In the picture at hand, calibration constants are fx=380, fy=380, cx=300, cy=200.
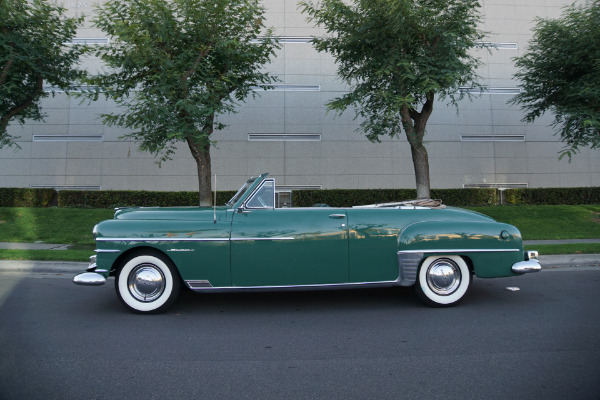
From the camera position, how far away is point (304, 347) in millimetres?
3498

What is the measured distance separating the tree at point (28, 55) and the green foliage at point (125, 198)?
385cm

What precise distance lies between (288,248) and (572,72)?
13766mm

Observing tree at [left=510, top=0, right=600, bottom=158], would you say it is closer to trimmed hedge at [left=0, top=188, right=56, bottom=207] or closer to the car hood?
the car hood

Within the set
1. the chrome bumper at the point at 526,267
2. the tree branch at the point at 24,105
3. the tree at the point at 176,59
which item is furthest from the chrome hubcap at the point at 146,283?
the tree branch at the point at 24,105

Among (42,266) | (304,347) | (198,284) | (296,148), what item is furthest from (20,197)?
(304,347)

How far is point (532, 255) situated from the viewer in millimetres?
4961

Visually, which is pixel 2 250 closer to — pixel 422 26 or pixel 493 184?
pixel 422 26

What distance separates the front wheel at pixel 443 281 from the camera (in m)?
4.76

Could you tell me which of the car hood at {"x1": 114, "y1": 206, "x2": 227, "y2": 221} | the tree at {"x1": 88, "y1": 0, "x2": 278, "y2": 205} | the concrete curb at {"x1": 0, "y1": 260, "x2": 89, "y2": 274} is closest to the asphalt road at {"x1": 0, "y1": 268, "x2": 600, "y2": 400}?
the car hood at {"x1": 114, "y1": 206, "x2": 227, "y2": 221}

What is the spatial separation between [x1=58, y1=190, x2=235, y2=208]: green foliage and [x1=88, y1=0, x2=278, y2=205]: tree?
5447 mm

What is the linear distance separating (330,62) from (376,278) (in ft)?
50.7

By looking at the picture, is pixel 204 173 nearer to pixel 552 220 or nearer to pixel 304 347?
pixel 304 347

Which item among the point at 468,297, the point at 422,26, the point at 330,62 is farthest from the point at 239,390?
the point at 330,62

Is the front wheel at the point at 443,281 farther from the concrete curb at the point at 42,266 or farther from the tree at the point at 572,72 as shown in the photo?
the tree at the point at 572,72
